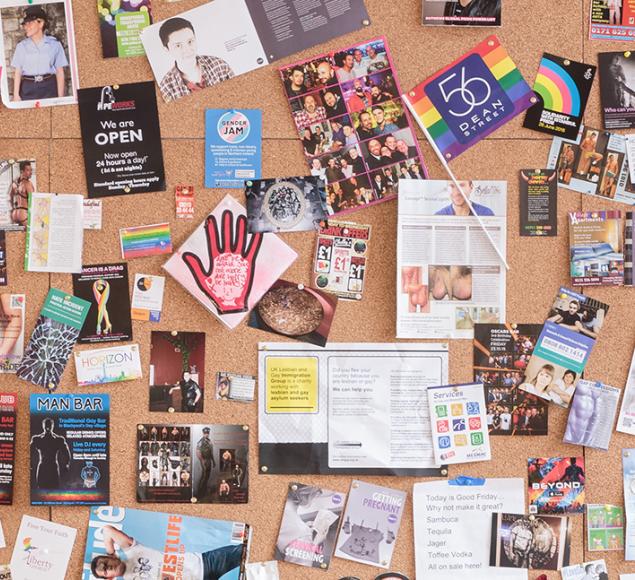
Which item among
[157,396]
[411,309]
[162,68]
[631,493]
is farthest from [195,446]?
[631,493]

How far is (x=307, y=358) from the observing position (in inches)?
67.0

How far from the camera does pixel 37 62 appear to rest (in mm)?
1668

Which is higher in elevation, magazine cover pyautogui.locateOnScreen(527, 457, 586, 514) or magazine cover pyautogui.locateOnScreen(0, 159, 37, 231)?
magazine cover pyautogui.locateOnScreen(0, 159, 37, 231)

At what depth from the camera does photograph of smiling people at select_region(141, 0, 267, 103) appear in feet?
5.45

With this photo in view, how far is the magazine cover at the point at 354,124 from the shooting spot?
168 cm

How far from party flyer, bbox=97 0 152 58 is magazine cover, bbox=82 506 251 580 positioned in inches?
38.2

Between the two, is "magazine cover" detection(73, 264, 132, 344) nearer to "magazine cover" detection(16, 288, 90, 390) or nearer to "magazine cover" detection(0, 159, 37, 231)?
"magazine cover" detection(16, 288, 90, 390)

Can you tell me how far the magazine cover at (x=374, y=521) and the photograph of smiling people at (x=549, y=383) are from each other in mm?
364

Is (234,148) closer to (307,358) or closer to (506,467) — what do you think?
(307,358)

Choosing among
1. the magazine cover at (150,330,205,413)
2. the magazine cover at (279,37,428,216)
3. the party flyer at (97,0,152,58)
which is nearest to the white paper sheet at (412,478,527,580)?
the magazine cover at (150,330,205,413)

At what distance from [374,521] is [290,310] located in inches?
19.1

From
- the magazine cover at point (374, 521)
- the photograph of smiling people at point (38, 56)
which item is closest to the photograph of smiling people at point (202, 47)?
the photograph of smiling people at point (38, 56)

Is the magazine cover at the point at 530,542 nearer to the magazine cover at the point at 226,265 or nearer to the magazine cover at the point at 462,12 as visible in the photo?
the magazine cover at the point at 226,265

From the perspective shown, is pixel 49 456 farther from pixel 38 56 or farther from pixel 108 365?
pixel 38 56
